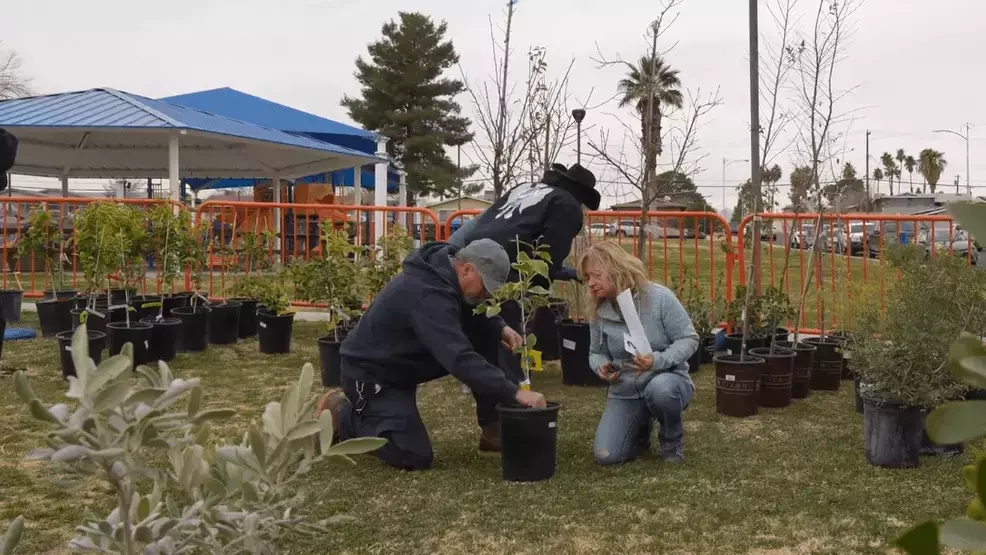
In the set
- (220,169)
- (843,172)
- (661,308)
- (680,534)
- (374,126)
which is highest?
(374,126)

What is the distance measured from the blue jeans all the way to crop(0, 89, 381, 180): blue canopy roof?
939 centimetres

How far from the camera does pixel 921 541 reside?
50 cm

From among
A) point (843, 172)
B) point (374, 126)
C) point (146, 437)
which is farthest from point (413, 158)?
point (146, 437)

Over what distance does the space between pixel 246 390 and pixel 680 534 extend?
3176 millimetres

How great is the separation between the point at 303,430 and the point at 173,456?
175 millimetres

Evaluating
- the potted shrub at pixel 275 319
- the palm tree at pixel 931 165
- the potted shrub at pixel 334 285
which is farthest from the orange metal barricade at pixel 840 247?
the palm tree at pixel 931 165

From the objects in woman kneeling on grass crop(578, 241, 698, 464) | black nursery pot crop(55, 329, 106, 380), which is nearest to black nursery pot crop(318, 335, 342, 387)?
black nursery pot crop(55, 329, 106, 380)

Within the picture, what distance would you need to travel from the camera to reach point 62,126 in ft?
38.2

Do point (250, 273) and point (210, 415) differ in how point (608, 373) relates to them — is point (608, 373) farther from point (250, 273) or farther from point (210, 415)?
point (250, 273)

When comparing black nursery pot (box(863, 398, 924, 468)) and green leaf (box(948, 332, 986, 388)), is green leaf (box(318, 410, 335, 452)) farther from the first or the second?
black nursery pot (box(863, 398, 924, 468))

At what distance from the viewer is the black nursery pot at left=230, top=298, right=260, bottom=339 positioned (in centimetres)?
730

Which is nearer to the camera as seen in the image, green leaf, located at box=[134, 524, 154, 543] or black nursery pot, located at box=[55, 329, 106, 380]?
green leaf, located at box=[134, 524, 154, 543]

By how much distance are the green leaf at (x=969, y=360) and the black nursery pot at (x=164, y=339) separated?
601cm

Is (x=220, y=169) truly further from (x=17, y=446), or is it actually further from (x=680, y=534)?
(x=680, y=534)
